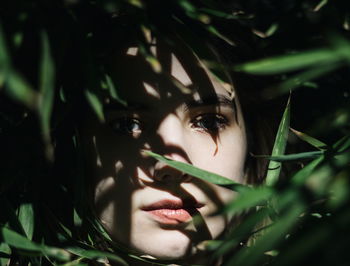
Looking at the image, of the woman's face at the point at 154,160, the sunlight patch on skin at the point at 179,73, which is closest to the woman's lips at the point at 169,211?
the woman's face at the point at 154,160

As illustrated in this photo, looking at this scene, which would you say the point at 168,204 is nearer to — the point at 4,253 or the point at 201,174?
the point at 201,174

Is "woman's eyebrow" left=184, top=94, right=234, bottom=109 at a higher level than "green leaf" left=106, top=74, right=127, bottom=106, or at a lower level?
higher

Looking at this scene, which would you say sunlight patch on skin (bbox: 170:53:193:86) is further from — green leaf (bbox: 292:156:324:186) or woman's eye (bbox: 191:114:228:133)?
green leaf (bbox: 292:156:324:186)

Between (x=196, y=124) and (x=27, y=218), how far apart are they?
15.4 inches

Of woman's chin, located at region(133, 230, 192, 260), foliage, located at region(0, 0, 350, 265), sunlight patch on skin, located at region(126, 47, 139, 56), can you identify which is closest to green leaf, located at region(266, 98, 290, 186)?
foliage, located at region(0, 0, 350, 265)

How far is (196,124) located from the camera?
39.3 inches

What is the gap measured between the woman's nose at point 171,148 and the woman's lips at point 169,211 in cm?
4

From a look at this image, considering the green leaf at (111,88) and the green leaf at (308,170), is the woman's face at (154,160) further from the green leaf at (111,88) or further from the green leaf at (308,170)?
the green leaf at (308,170)

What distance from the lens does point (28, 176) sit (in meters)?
0.94

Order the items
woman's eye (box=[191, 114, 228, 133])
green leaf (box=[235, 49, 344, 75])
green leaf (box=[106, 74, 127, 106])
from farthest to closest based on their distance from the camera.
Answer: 1. woman's eye (box=[191, 114, 228, 133])
2. green leaf (box=[106, 74, 127, 106])
3. green leaf (box=[235, 49, 344, 75])

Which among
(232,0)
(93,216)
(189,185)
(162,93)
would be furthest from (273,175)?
(232,0)

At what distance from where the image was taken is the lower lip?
891 mm

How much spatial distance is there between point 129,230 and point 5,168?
268 millimetres

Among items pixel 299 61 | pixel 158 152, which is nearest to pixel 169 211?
pixel 158 152
